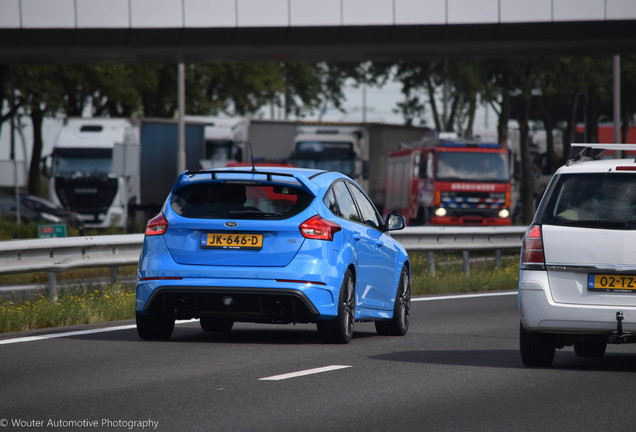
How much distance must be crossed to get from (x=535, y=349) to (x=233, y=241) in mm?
2650

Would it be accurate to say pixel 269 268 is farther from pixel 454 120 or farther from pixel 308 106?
pixel 308 106

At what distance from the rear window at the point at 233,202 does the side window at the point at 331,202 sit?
232 mm

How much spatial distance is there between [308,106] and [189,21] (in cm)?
3322

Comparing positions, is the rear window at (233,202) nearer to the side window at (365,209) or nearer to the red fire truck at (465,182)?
the side window at (365,209)

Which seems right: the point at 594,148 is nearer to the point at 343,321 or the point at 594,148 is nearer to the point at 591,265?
the point at 591,265

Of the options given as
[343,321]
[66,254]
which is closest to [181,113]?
[66,254]

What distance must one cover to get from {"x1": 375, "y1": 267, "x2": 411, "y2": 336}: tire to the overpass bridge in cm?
1676

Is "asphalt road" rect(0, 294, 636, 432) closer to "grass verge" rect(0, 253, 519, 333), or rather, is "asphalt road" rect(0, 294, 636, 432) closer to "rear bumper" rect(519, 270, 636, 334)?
"rear bumper" rect(519, 270, 636, 334)

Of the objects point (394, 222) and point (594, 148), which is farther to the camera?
point (394, 222)

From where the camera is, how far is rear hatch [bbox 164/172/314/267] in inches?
455

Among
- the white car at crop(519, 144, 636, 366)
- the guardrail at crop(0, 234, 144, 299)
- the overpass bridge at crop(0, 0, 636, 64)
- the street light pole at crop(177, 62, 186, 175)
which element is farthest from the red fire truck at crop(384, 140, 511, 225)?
the white car at crop(519, 144, 636, 366)

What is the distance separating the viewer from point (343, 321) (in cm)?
1192

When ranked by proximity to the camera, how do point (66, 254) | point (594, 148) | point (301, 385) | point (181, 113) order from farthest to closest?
point (181, 113), point (66, 254), point (594, 148), point (301, 385)

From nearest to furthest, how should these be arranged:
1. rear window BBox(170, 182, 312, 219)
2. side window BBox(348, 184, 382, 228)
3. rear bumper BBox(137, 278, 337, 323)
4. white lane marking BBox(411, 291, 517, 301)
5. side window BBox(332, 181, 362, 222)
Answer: rear bumper BBox(137, 278, 337, 323), rear window BBox(170, 182, 312, 219), side window BBox(332, 181, 362, 222), side window BBox(348, 184, 382, 228), white lane marking BBox(411, 291, 517, 301)
